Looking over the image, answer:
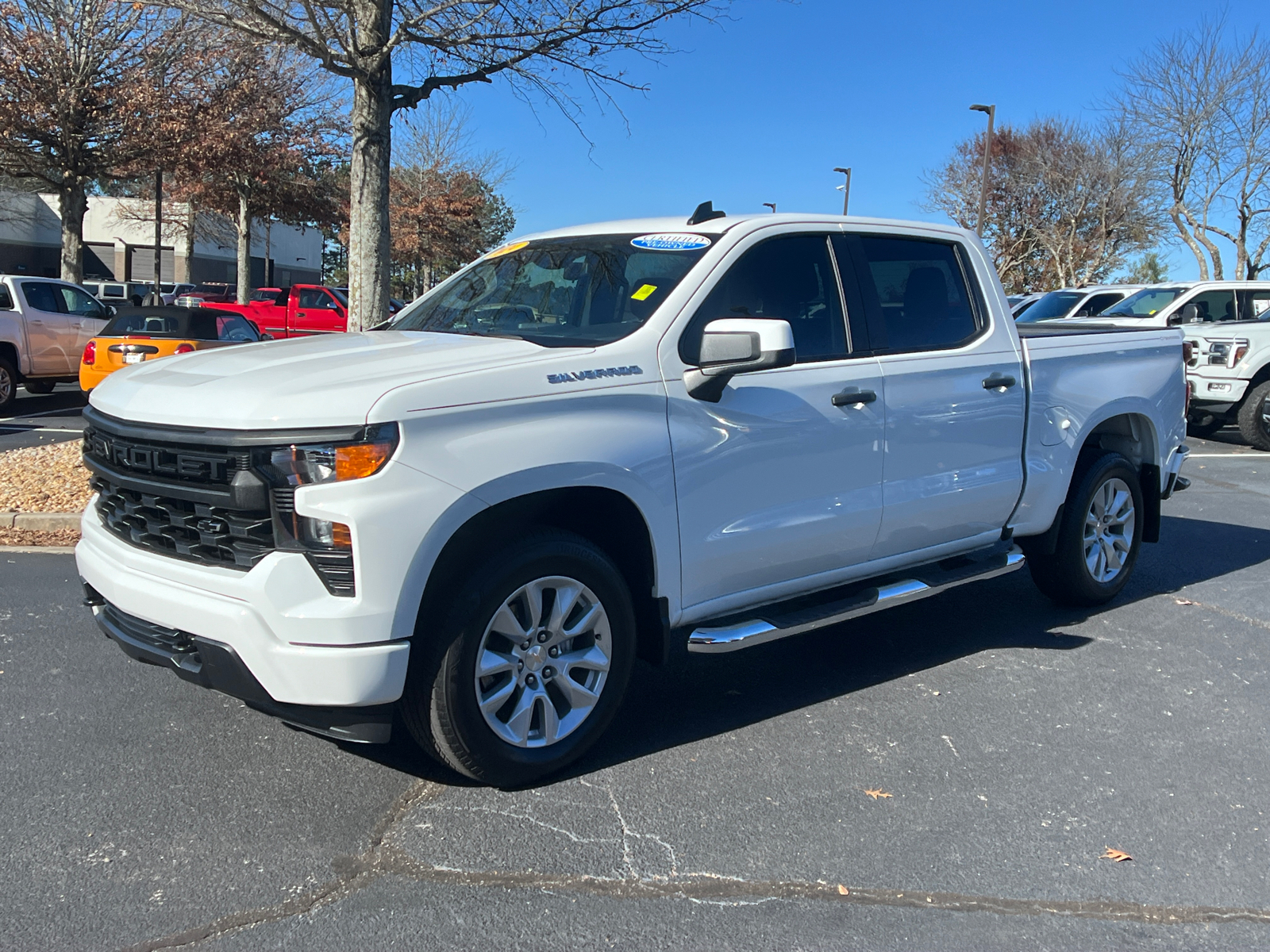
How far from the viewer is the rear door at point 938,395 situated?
4.65 meters

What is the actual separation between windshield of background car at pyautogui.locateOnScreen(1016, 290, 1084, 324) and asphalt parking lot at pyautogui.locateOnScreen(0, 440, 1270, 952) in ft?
42.4

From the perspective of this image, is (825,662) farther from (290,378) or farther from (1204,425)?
(1204,425)

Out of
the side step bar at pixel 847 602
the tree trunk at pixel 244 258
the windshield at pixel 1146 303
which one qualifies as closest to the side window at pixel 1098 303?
the windshield at pixel 1146 303

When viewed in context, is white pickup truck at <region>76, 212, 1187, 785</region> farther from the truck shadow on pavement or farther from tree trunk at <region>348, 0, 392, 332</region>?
tree trunk at <region>348, 0, 392, 332</region>

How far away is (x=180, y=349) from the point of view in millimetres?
12547

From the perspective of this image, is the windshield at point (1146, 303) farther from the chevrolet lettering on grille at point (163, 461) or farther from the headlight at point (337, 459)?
the chevrolet lettering on grille at point (163, 461)

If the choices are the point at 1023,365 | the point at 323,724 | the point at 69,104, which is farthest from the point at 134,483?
the point at 69,104

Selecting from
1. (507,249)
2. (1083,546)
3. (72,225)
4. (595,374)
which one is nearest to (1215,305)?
(1083,546)

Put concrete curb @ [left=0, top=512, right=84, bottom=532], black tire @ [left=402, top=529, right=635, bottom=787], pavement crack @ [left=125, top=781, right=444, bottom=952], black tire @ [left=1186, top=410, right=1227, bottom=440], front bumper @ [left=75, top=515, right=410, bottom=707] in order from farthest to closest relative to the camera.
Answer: black tire @ [left=1186, top=410, right=1227, bottom=440], concrete curb @ [left=0, top=512, right=84, bottom=532], black tire @ [left=402, top=529, right=635, bottom=787], front bumper @ [left=75, top=515, right=410, bottom=707], pavement crack @ [left=125, top=781, right=444, bottom=952]

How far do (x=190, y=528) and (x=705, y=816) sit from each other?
189cm

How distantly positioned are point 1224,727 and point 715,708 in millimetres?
2076

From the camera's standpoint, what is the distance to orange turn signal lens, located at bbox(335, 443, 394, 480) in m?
3.17

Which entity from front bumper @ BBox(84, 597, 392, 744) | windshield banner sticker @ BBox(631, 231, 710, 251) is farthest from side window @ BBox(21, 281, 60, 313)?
front bumper @ BBox(84, 597, 392, 744)

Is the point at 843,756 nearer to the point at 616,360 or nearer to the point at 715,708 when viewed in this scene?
the point at 715,708
